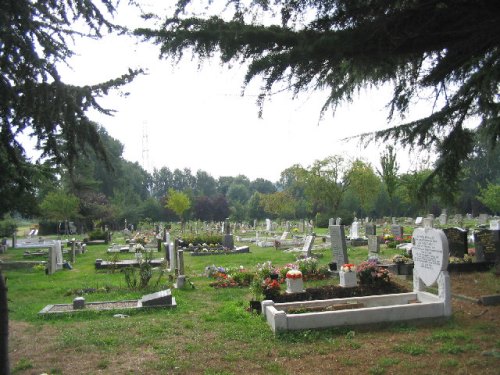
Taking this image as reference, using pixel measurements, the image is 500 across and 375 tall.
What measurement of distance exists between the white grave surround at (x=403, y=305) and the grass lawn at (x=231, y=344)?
0.54 ft

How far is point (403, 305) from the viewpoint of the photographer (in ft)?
24.9

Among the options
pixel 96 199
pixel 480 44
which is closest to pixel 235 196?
pixel 96 199

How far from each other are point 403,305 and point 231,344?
3.00 metres

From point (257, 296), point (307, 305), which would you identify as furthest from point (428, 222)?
point (257, 296)

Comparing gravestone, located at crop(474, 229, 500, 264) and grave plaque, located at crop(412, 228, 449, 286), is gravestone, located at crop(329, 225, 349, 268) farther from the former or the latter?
grave plaque, located at crop(412, 228, 449, 286)

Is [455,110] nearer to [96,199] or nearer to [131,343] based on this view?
[131,343]

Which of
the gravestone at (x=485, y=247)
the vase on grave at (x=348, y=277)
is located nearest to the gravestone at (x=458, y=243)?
the gravestone at (x=485, y=247)

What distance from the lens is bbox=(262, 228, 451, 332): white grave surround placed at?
23.8 ft

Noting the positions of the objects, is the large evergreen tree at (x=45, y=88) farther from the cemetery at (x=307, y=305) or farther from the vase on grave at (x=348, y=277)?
the vase on grave at (x=348, y=277)

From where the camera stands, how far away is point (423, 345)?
6293mm

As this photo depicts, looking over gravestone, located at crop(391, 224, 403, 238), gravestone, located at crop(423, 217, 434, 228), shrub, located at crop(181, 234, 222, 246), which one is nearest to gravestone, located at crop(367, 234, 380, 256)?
gravestone, located at crop(391, 224, 403, 238)

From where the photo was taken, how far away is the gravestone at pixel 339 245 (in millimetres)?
12988

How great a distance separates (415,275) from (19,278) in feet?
43.7

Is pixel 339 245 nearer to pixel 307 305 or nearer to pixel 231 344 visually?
pixel 307 305
